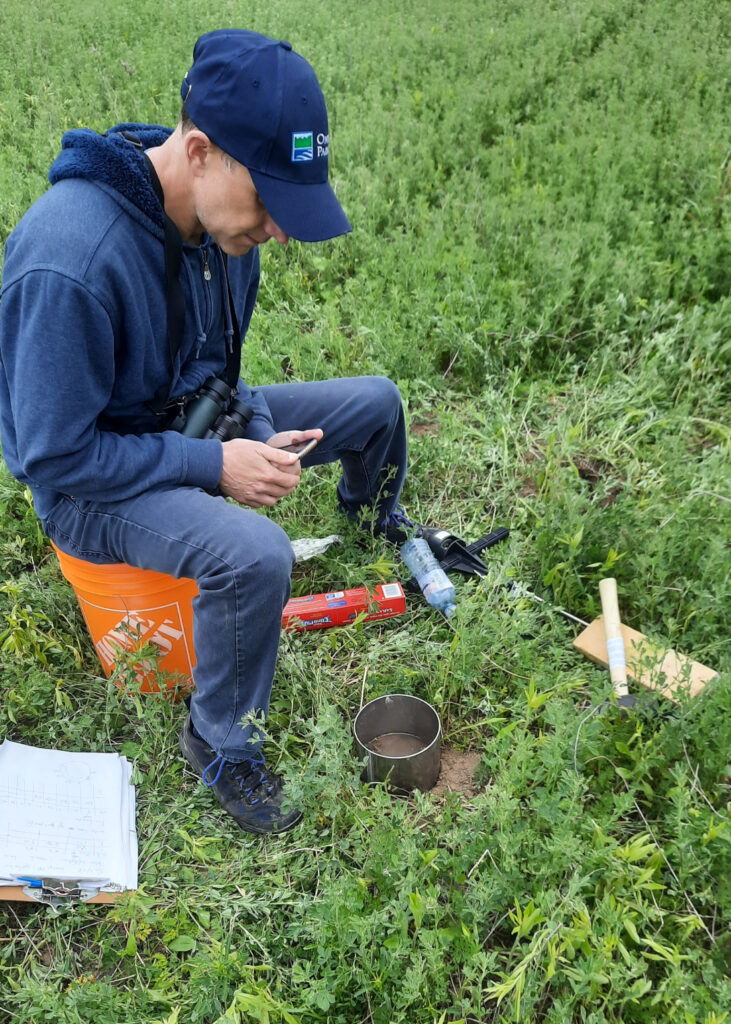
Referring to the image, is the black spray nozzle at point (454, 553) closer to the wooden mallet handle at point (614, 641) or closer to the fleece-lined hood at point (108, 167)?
the wooden mallet handle at point (614, 641)

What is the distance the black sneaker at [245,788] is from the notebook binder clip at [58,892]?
41 centimetres

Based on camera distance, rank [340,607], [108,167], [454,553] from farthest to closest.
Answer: [454,553]
[340,607]
[108,167]

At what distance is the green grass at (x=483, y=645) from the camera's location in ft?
6.31

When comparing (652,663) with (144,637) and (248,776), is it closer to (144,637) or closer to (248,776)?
(248,776)

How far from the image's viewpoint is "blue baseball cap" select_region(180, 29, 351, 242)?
6.36ft

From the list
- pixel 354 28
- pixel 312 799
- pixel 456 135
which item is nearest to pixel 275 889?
pixel 312 799

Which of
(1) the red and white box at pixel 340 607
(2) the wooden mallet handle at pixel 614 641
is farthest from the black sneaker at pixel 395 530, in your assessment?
(2) the wooden mallet handle at pixel 614 641

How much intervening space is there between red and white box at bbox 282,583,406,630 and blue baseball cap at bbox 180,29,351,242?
50.5 inches

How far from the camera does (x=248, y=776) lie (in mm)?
2381

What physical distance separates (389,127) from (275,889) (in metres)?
5.60

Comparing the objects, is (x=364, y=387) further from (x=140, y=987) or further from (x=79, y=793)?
(x=140, y=987)

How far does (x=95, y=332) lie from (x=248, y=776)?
4.22 ft

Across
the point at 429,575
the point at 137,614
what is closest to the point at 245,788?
the point at 137,614

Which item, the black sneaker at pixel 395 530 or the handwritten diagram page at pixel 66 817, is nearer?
the handwritten diagram page at pixel 66 817
